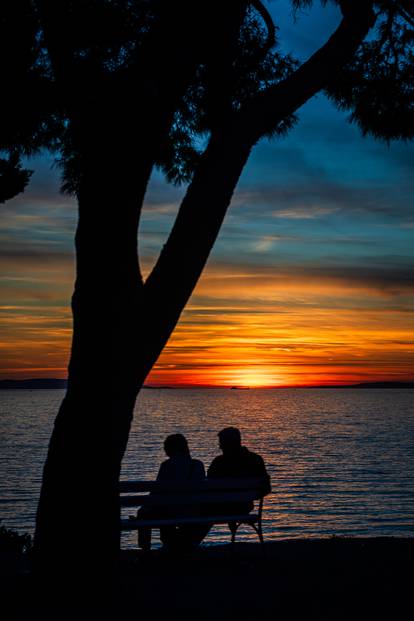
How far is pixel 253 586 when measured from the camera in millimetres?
5715

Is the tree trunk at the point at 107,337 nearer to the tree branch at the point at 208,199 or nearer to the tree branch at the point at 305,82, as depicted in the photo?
the tree branch at the point at 208,199

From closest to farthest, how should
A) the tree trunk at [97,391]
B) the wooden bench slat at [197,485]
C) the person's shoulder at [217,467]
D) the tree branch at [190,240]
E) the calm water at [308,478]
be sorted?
the tree trunk at [97,391] < the tree branch at [190,240] < the wooden bench slat at [197,485] < the person's shoulder at [217,467] < the calm water at [308,478]

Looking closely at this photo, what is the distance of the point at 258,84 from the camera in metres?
8.70

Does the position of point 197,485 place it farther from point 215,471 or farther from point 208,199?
point 208,199

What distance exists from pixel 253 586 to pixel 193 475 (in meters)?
2.07

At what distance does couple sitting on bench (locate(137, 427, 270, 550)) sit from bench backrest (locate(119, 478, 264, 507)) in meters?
0.07

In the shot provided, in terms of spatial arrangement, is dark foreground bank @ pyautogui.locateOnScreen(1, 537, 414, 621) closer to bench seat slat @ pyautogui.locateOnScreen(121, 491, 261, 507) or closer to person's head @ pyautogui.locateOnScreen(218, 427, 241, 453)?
bench seat slat @ pyautogui.locateOnScreen(121, 491, 261, 507)

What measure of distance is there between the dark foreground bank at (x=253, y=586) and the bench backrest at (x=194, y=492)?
0.54m

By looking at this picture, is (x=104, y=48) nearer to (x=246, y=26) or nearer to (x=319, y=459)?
(x=246, y=26)

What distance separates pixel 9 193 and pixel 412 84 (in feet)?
15.1

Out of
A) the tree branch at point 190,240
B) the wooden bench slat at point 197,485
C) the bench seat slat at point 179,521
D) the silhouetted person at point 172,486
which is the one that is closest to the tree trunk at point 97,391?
the tree branch at point 190,240

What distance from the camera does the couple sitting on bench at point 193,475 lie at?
24.1 ft

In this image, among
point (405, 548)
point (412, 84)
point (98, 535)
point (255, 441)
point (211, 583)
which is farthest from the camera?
point (255, 441)

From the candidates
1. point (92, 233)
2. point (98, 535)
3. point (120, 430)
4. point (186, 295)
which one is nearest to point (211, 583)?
point (98, 535)
